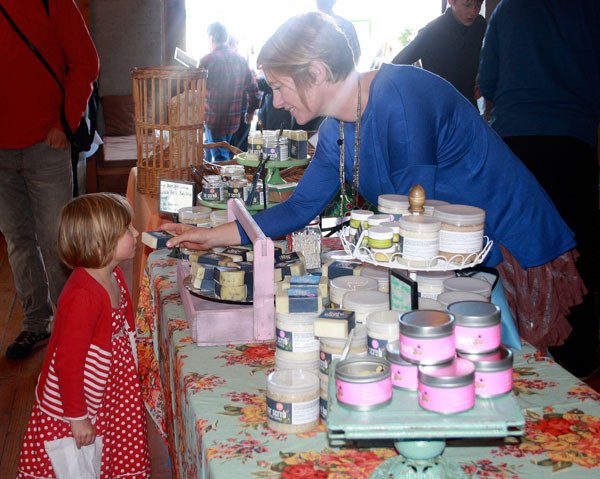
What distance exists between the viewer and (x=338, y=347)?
1.32m

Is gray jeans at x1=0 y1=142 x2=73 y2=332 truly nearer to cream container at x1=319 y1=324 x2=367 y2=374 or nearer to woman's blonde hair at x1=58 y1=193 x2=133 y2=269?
woman's blonde hair at x1=58 y1=193 x2=133 y2=269

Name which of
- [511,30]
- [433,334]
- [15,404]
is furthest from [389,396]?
[15,404]

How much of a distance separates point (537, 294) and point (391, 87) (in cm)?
63

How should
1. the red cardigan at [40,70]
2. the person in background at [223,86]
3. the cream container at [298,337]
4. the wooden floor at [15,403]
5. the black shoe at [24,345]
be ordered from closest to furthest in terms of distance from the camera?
the cream container at [298,337] → the wooden floor at [15,403] → the red cardigan at [40,70] → the black shoe at [24,345] → the person in background at [223,86]

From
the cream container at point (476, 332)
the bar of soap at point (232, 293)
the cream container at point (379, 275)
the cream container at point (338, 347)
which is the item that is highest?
the cream container at point (476, 332)

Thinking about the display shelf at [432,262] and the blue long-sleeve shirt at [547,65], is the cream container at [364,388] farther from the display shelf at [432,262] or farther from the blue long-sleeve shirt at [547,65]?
the blue long-sleeve shirt at [547,65]

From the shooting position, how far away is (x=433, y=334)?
1.08m

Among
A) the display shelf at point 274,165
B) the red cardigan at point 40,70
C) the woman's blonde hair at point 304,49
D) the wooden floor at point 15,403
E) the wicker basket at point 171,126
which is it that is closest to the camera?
the woman's blonde hair at point 304,49

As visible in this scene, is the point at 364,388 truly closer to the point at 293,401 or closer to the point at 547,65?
the point at 293,401

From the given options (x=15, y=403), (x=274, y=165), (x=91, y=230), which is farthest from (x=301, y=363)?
(x=15, y=403)

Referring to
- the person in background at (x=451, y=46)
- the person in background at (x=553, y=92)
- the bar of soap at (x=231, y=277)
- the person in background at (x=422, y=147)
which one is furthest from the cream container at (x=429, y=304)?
the person in background at (x=451, y=46)

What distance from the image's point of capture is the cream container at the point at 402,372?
110cm

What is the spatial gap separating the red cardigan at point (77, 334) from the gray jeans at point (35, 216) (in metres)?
1.59

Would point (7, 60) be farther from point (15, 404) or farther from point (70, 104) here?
point (15, 404)
